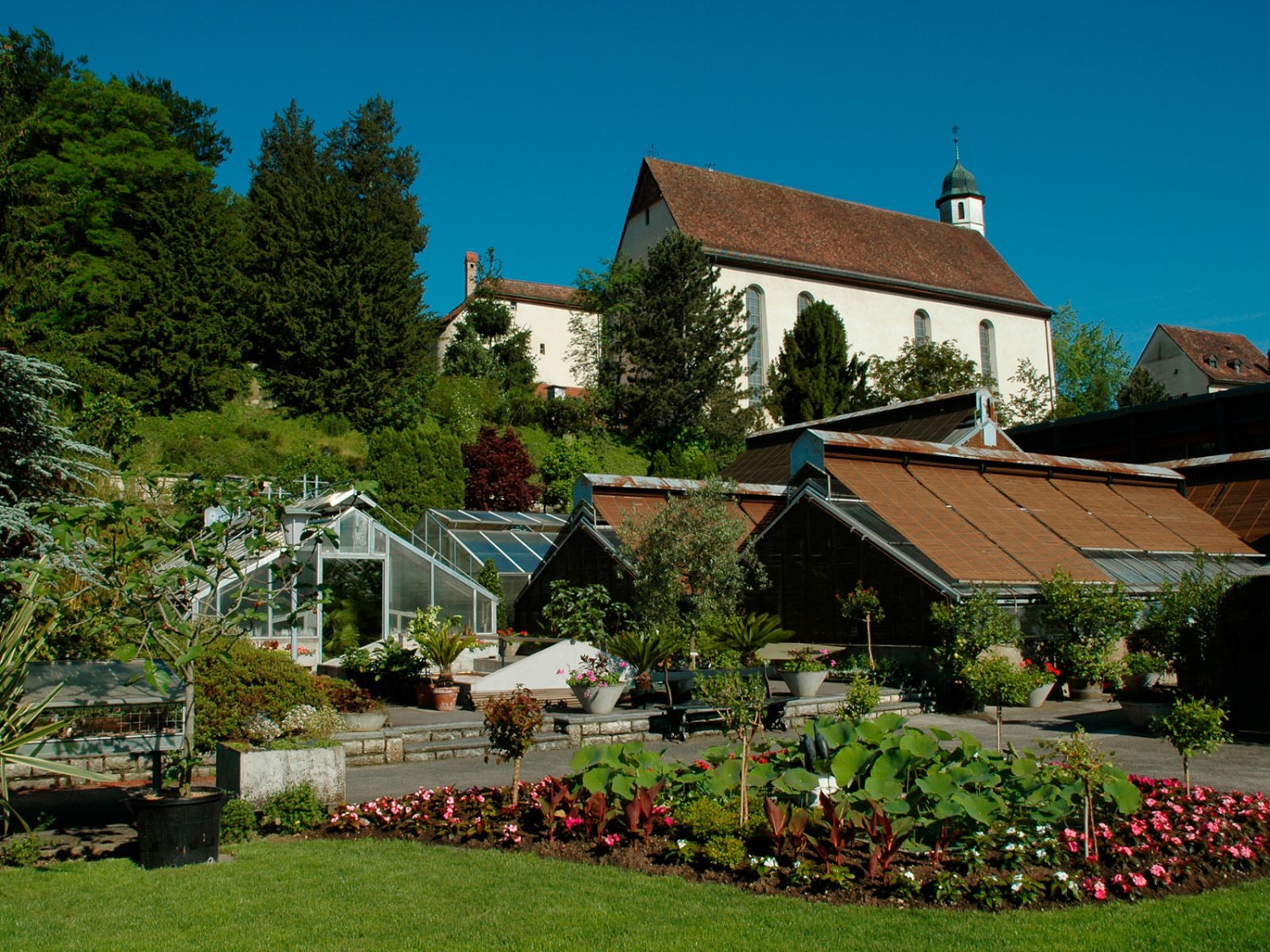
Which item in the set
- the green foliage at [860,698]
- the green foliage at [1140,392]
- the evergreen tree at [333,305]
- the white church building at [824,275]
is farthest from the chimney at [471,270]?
the green foliage at [860,698]

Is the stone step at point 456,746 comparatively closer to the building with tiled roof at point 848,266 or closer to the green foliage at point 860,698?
the green foliage at point 860,698

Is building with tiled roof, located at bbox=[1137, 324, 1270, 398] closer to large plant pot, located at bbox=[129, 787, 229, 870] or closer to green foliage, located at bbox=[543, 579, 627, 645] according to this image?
green foliage, located at bbox=[543, 579, 627, 645]

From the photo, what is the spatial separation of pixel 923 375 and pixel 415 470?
2910cm

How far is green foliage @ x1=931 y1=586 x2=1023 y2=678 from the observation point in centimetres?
1677

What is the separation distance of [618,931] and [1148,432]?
38527 millimetres

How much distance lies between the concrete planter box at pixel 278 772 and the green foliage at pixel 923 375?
147 ft

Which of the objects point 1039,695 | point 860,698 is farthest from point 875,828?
point 1039,695

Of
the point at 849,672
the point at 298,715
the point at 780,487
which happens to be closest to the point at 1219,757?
the point at 849,672

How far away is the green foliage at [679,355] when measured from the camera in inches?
1748

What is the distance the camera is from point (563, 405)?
151 feet

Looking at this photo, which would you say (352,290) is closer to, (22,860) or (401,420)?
(401,420)

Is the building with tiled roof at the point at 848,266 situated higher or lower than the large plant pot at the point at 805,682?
higher

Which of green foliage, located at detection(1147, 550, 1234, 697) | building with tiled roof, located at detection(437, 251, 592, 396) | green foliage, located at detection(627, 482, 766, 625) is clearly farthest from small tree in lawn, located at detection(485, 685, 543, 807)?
building with tiled roof, located at detection(437, 251, 592, 396)

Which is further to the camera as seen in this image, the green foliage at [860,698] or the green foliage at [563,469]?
the green foliage at [563,469]
